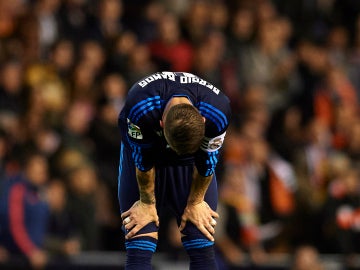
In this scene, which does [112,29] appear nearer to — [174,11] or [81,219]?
[174,11]

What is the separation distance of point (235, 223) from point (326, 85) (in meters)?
3.93

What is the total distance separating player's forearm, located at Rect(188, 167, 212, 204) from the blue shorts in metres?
0.17

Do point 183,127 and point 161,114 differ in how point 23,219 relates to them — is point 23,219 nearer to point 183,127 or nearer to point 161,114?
point 161,114

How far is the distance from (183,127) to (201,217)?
1152mm

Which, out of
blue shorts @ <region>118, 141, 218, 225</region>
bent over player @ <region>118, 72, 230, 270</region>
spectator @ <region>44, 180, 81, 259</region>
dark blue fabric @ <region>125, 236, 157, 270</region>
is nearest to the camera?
bent over player @ <region>118, 72, 230, 270</region>

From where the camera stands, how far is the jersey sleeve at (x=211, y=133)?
22.8 ft

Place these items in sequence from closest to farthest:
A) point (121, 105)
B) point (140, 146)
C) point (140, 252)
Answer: point (140, 146) → point (140, 252) → point (121, 105)

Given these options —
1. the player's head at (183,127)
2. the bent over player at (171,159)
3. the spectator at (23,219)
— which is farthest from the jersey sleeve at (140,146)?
the spectator at (23,219)

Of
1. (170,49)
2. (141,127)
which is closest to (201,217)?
(141,127)

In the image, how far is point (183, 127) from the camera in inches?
256

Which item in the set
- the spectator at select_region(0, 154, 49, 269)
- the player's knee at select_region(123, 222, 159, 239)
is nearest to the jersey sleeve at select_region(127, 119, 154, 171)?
the player's knee at select_region(123, 222, 159, 239)

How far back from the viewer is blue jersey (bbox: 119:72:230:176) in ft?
22.6

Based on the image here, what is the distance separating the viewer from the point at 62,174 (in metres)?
12.2

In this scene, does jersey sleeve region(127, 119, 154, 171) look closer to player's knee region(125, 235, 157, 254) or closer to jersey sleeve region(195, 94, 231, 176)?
jersey sleeve region(195, 94, 231, 176)
